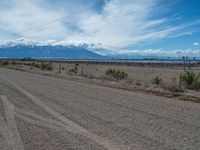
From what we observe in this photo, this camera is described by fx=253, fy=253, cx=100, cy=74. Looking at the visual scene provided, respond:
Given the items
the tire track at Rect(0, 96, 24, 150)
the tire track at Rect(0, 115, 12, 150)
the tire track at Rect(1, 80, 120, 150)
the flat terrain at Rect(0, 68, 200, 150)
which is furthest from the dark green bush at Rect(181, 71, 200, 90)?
the tire track at Rect(0, 115, 12, 150)

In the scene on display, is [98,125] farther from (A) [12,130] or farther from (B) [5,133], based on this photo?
(B) [5,133]

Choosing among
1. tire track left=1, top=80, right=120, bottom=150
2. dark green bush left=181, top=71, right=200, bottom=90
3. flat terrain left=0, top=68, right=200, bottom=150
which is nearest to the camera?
tire track left=1, top=80, right=120, bottom=150

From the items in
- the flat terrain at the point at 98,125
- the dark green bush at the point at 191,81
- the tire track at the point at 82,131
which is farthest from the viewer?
the dark green bush at the point at 191,81

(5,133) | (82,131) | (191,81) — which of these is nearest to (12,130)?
(5,133)

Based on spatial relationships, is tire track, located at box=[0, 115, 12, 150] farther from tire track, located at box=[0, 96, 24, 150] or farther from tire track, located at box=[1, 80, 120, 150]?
A: tire track, located at box=[1, 80, 120, 150]

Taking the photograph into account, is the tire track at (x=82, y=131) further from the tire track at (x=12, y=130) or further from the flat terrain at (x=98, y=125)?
the tire track at (x=12, y=130)

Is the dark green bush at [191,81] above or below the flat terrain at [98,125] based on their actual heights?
above

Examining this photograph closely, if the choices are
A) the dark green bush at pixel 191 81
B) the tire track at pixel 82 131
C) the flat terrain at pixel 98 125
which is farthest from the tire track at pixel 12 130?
the dark green bush at pixel 191 81

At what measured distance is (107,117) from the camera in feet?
26.5

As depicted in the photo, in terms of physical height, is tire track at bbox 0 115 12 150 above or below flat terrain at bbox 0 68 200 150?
below

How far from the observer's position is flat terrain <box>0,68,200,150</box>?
223 inches

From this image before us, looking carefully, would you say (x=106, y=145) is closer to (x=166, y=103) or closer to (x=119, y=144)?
(x=119, y=144)

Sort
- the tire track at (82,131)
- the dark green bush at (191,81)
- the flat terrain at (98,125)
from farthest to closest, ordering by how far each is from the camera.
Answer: the dark green bush at (191,81) → the flat terrain at (98,125) → the tire track at (82,131)

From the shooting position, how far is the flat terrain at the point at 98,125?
5.65 m
